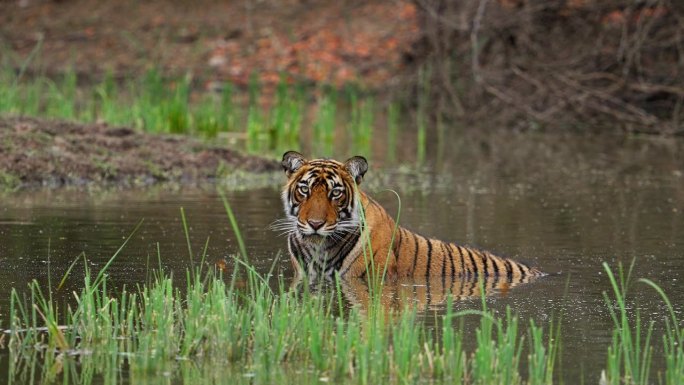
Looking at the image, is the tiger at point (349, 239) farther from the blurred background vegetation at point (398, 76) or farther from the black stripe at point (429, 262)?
the blurred background vegetation at point (398, 76)

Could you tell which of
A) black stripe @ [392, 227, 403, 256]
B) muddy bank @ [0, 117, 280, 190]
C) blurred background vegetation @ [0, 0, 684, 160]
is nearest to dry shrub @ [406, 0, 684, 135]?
blurred background vegetation @ [0, 0, 684, 160]

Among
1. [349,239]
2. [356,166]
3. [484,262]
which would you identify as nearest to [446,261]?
[484,262]

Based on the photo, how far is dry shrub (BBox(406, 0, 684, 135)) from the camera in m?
18.3

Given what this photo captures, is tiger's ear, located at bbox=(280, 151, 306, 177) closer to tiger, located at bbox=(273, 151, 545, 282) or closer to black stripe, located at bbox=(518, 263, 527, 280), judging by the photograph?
tiger, located at bbox=(273, 151, 545, 282)

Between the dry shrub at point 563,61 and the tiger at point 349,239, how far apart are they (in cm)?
982

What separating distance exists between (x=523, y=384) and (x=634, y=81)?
551 inches

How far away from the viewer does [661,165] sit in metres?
15.3

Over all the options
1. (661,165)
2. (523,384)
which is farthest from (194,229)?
(661,165)

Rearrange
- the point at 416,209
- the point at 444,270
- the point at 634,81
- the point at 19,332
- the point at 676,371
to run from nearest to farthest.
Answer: the point at 676,371 < the point at 19,332 < the point at 444,270 < the point at 416,209 < the point at 634,81

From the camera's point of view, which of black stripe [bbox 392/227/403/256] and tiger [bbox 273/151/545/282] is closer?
tiger [bbox 273/151/545/282]

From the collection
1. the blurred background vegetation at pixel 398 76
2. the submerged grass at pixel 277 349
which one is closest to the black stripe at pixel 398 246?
the submerged grass at pixel 277 349

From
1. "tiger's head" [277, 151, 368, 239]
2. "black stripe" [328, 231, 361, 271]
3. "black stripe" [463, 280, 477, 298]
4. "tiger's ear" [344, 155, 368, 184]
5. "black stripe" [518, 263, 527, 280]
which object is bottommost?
"black stripe" [463, 280, 477, 298]

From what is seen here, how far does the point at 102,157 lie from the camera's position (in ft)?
43.9

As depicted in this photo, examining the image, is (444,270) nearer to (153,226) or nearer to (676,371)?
(153,226)
